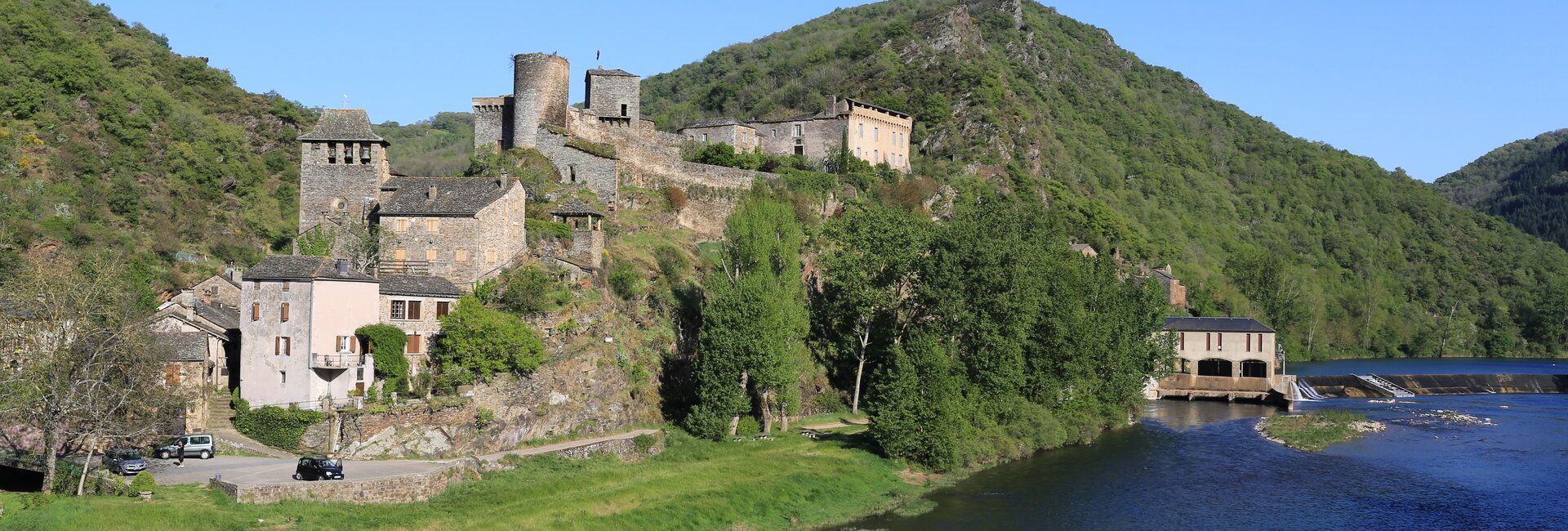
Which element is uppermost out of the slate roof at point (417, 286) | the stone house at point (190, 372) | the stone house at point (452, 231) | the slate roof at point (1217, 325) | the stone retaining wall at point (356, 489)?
the stone house at point (452, 231)

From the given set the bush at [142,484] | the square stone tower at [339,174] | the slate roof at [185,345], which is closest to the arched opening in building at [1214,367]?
the square stone tower at [339,174]

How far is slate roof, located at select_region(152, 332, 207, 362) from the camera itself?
49.0 m

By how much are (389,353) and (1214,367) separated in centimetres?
6492

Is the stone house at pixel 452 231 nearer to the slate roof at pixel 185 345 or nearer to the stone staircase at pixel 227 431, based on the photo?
the slate roof at pixel 185 345

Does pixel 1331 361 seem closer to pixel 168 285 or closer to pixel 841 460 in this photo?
pixel 841 460

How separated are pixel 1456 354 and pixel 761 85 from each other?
99.7 meters

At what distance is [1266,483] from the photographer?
53000 millimetres

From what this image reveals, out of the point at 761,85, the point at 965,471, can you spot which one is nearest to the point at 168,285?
the point at 965,471

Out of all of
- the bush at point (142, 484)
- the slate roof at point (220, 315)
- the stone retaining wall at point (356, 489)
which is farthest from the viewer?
the slate roof at point (220, 315)

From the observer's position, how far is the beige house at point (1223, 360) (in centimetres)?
8662

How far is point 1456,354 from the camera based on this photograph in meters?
147

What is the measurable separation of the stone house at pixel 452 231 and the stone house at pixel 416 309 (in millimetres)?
3572

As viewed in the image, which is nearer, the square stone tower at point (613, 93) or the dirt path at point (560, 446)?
the dirt path at point (560, 446)

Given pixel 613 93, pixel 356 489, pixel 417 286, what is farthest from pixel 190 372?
pixel 613 93
